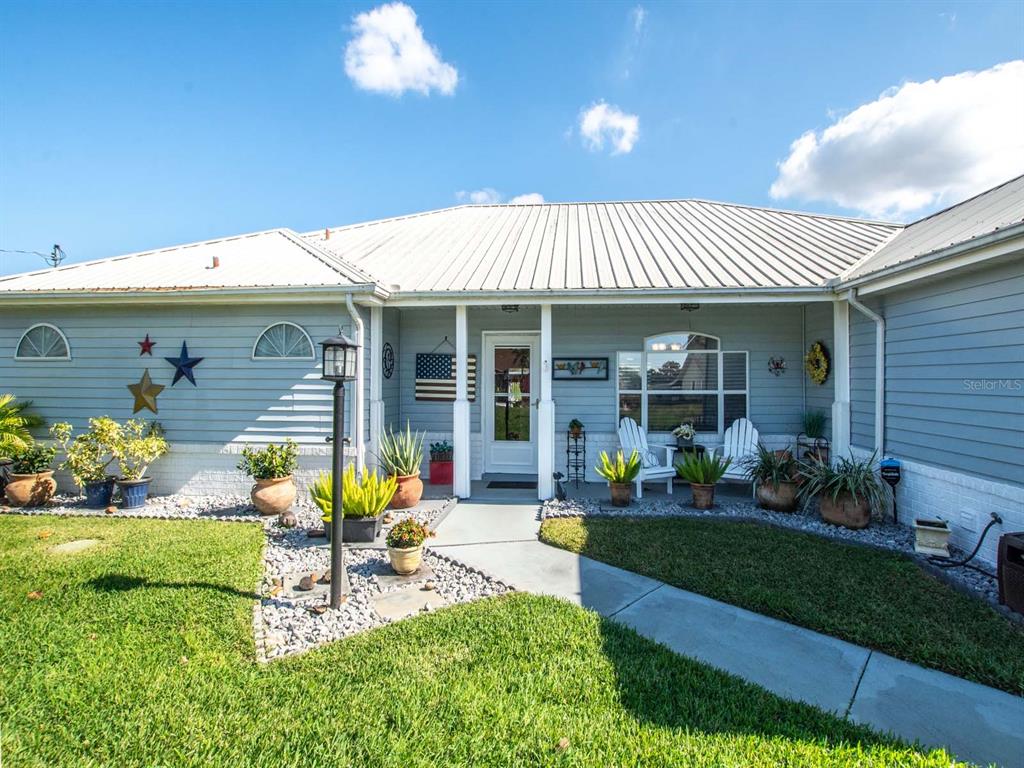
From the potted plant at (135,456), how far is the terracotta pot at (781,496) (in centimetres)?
807

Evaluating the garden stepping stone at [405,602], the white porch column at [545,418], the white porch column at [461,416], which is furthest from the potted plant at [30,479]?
the white porch column at [545,418]

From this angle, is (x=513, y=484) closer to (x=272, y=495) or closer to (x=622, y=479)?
(x=622, y=479)

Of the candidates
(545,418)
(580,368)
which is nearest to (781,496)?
(545,418)

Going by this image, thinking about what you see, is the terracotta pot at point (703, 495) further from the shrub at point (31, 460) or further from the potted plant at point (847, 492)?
the shrub at point (31, 460)

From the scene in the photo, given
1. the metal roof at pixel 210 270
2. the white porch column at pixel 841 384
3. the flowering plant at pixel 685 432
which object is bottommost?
the flowering plant at pixel 685 432

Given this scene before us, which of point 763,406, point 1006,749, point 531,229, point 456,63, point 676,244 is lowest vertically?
point 1006,749

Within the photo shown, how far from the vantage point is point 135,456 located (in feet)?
21.6

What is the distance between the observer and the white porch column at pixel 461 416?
6773 millimetres

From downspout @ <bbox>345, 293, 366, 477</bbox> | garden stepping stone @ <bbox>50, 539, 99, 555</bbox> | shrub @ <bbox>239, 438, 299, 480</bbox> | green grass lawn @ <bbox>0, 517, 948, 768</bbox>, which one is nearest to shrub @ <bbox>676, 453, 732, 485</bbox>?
green grass lawn @ <bbox>0, 517, 948, 768</bbox>

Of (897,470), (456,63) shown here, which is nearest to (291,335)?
(456,63)

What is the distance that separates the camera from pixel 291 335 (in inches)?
271

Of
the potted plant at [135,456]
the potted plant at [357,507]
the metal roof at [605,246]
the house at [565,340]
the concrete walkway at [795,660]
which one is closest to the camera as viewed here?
the concrete walkway at [795,660]

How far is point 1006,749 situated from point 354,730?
3.04 meters

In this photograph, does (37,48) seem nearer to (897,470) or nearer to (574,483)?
(574,483)
